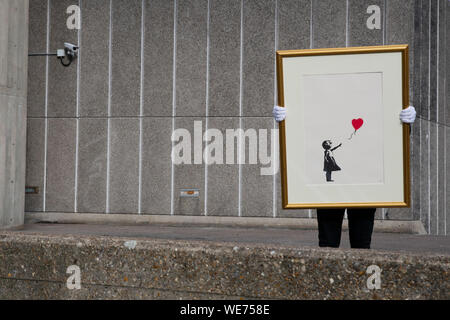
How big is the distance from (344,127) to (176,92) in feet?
22.1

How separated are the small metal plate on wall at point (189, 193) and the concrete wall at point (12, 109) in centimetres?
290

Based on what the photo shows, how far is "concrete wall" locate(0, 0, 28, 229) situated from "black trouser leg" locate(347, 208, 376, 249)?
686 centimetres

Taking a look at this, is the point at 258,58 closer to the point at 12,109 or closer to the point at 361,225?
the point at 12,109

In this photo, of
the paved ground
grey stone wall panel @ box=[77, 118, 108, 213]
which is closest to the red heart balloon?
the paved ground

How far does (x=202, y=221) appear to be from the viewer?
29.9ft

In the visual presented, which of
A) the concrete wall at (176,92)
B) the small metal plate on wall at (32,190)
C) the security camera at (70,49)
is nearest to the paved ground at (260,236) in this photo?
the concrete wall at (176,92)

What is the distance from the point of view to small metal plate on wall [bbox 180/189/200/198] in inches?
361

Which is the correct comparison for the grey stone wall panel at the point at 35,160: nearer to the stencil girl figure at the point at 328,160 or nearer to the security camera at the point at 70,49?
A: the security camera at the point at 70,49

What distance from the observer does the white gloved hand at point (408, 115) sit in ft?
8.71

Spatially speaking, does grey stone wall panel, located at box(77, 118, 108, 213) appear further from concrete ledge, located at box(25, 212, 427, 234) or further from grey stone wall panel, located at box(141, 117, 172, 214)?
grey stone wall panel, located at box(141, 117, 172, 214)

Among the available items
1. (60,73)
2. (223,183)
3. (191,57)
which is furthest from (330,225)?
(60,73)

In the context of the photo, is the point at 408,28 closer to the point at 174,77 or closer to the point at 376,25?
the point at 376,25
